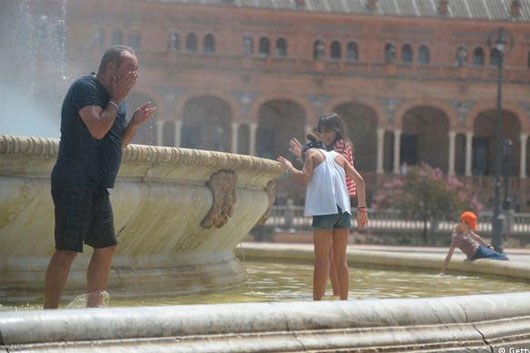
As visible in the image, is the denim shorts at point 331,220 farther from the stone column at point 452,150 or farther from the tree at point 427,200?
the stone column at point 452,150

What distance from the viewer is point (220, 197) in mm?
8484

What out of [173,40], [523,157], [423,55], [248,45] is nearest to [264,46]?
[248,45]

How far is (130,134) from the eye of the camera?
223 inches

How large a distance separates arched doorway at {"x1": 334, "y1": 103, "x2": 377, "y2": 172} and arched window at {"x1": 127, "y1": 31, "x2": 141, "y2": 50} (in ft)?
30.3

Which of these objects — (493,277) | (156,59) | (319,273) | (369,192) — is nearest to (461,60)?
(369,192)

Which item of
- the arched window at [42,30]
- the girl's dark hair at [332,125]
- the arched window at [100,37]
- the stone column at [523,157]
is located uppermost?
the arched window at [100,37]

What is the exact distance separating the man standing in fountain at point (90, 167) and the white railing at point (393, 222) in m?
29.6

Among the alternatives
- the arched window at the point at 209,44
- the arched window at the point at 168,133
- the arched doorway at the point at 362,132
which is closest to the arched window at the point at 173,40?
the arched window at the point at 209,44

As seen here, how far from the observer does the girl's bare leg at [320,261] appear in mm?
7095

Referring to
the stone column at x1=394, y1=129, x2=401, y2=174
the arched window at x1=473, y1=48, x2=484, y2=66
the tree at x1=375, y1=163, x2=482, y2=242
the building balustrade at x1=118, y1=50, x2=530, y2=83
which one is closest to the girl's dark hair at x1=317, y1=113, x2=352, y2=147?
the tree at x1=375, y1=163, x2=482, y2=242

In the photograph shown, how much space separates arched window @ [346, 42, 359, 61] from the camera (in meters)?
52.0

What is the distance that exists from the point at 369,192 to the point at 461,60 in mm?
7319

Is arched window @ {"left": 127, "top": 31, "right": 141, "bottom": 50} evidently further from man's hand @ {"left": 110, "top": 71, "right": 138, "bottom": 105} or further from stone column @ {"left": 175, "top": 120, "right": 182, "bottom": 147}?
man's hand @ {"left": 110, "top": 71, "right": 138, "bottom": 105}

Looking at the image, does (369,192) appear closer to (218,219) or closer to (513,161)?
(513,161)
